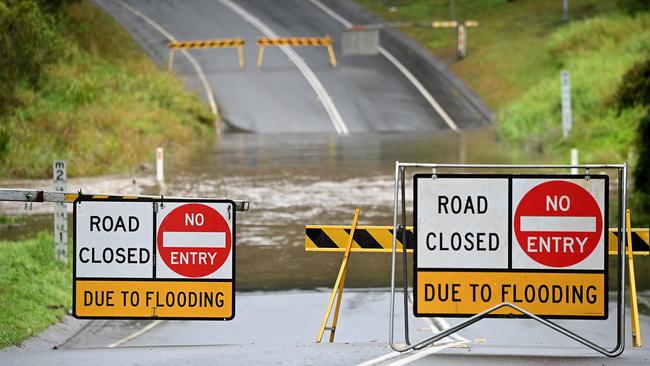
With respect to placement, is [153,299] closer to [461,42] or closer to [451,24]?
[461,42]

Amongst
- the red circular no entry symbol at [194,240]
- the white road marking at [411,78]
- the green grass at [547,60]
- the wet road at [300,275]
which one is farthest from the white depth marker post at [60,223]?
the white road marking at [411,78]

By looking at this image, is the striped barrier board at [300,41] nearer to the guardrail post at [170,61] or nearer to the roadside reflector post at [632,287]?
the guardrail post at [170,61]

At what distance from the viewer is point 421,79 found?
52375 mm

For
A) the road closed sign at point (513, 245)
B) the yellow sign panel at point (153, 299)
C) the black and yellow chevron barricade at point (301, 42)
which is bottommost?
the yellow sign panel at point (153, 299)

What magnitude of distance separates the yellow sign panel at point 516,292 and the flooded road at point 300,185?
21.2ft

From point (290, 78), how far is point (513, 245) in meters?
41.0

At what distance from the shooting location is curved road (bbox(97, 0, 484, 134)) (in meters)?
47.8

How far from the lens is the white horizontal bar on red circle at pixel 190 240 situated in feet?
37.7

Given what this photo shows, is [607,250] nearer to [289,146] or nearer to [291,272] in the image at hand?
[291,272]

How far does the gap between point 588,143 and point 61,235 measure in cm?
2044

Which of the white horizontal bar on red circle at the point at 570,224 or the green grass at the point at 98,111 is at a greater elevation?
the green grass at the point at 98,111

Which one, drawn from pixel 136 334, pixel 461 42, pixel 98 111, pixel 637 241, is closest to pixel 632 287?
pixel 637 241

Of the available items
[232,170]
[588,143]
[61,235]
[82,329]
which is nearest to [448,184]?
[82,329]

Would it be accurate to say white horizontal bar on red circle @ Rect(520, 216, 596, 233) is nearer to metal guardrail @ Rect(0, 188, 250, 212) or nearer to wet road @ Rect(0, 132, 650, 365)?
wet road @ Rect(0, 132, 650, 365)
